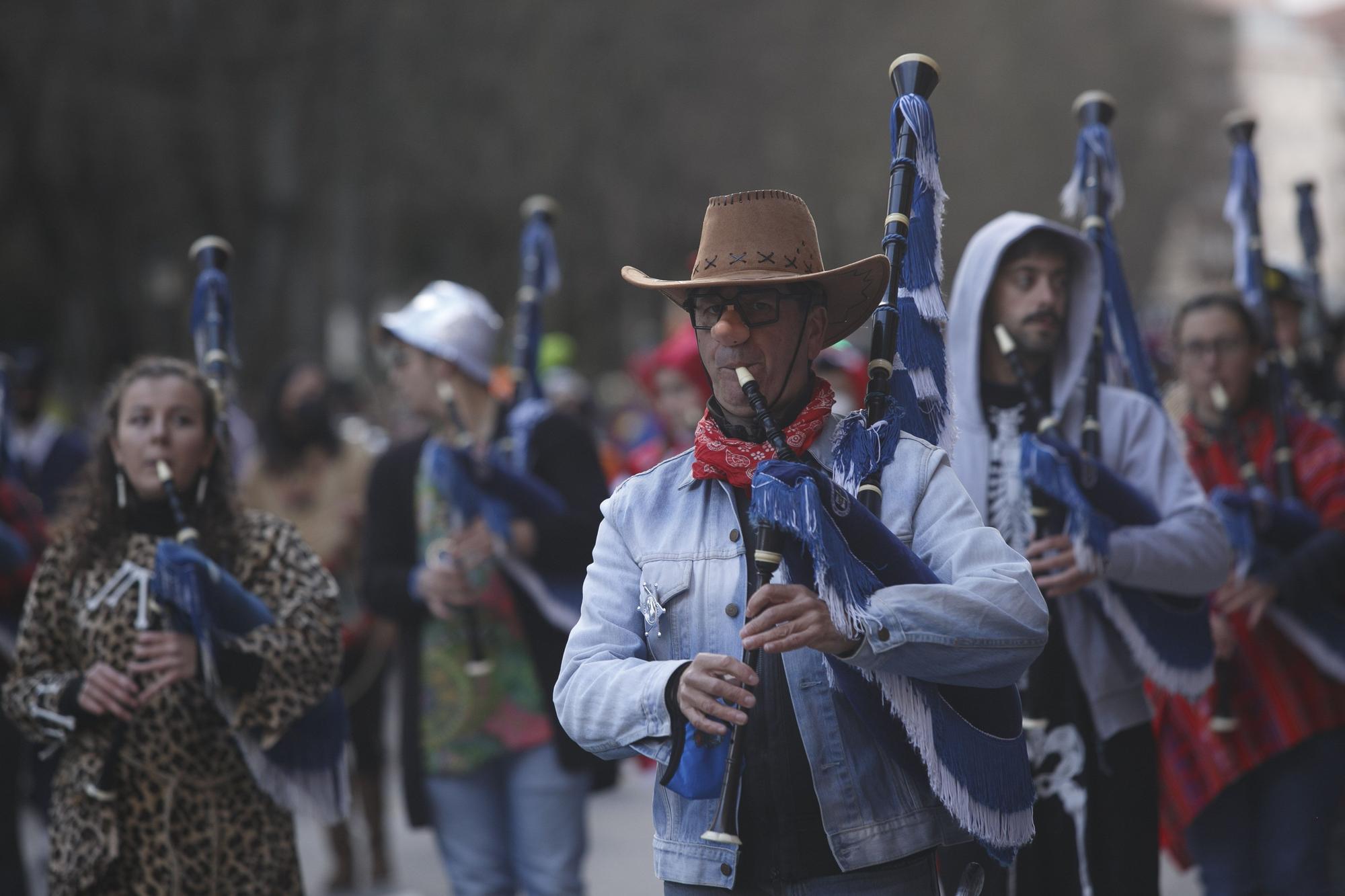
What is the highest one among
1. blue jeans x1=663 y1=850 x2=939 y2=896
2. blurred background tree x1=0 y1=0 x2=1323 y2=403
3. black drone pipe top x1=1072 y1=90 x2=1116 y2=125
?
blurred background tree x1=0 y1=0 x2=1323 y2=403

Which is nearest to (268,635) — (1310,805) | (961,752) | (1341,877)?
(961,752)

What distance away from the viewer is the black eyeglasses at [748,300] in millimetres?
2973

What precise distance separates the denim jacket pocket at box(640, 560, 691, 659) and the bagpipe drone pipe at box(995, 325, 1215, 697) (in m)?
1.42

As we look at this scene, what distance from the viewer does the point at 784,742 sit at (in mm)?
2883

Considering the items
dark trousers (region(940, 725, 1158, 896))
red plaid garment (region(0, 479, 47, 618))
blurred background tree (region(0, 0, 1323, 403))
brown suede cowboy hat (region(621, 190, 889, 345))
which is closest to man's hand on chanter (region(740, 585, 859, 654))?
brown suede cowboy hat (region(621, 190, 889, 345))

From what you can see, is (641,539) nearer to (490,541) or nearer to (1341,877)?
(490,541)

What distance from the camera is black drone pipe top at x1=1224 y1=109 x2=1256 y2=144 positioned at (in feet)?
18.0

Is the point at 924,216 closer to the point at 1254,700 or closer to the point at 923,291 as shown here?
the point at 923,291

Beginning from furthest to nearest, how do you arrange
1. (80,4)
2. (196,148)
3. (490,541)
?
(196,148) → (80,4) → (490,541)

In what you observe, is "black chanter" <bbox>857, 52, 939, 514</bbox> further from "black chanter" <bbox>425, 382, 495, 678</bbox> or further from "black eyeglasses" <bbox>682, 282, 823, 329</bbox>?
"black chanter" <bbox>425, 382, 495, 678</bbox>

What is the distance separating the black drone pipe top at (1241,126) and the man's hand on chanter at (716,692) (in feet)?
12.1

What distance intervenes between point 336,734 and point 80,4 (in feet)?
57.5

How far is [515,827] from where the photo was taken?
496cm

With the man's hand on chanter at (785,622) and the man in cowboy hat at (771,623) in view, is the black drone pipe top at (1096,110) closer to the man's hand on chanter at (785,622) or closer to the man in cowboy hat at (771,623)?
the man in cowboy hat at (771,623)
